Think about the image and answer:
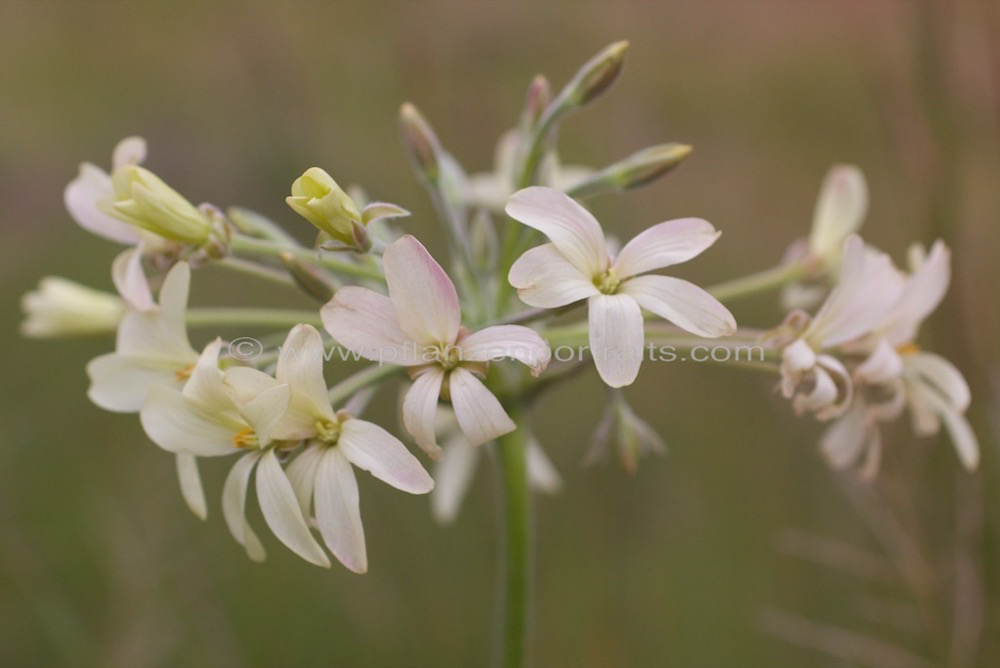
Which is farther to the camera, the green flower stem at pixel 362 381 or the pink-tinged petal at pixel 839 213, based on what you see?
the pink-tinged petal at pixel 839 213

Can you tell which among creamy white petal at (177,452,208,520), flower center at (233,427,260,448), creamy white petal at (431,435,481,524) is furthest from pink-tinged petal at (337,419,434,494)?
creamy white petal at (431,435,481,524)

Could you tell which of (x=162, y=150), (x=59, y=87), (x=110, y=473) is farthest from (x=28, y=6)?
(x=110, y=473)

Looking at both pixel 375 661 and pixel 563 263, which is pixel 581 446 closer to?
pixel 375 661

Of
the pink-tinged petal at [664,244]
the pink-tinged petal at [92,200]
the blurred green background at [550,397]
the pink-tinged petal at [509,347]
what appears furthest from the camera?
the blurred green background at [550,397]

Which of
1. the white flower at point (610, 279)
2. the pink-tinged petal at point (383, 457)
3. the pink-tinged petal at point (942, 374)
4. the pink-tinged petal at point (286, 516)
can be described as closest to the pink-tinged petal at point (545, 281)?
the white flower at point (610, 279)

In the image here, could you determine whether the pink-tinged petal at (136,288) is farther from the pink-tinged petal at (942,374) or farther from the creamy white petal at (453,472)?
the pink-tinged petal at (942,374)

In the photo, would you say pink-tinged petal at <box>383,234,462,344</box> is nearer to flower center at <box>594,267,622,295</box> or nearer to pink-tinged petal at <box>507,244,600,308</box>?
pink-tinged petal at <box>507,244,600,308</box>

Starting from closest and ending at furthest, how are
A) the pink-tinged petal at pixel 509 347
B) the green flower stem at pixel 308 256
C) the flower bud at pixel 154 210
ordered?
the pink-tinged petal at pixel 509 347, the flower bud at pixel 154 210, the green flower stem at pixel 308 256

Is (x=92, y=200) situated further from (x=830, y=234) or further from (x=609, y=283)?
(x=830, y=234)
